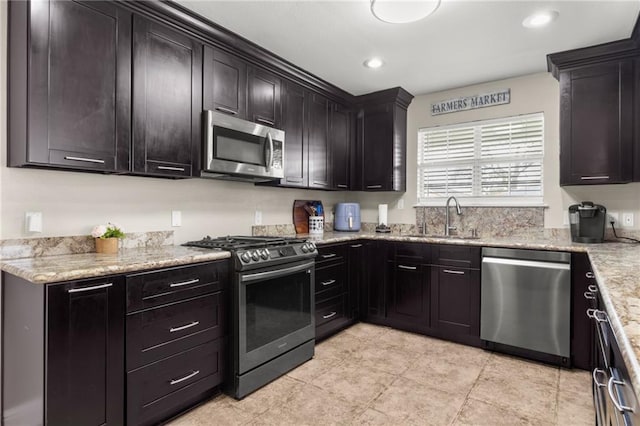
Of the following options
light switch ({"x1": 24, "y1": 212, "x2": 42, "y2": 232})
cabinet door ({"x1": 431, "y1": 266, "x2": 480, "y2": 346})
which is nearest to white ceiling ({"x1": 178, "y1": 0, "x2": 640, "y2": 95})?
light switch ({"x1": 24, "y1": 212, "x2": 42, "y2": 232})

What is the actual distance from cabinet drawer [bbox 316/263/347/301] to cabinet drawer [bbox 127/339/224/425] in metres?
1.11

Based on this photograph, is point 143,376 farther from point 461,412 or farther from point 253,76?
point 253,76

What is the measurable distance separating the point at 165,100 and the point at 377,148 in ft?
8.08

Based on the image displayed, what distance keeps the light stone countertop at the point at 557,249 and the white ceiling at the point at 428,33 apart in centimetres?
159

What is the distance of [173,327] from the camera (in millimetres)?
1988

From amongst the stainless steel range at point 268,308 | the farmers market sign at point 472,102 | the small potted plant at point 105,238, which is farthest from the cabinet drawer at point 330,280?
the farmers market sign at point 472,102

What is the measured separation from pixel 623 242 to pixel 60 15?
165 inches

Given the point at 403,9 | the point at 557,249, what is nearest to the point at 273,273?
the point at 403,9

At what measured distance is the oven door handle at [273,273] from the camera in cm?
229

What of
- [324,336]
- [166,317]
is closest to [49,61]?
[166,317]

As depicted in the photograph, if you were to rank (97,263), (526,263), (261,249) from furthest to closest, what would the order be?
1. (526,263)
2. (261,249)
3. (97,263)

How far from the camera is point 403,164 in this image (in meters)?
4.17

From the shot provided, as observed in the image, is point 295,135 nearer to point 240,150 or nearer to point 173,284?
point 240,150

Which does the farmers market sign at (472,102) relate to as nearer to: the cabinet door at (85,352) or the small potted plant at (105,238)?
the small potted plant at (105,238)
